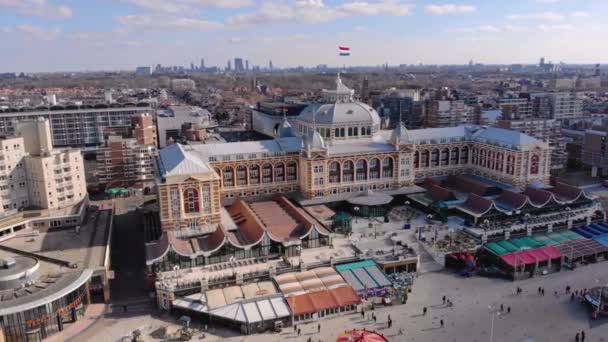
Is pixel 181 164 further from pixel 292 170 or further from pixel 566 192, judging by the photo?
pixel 566 192

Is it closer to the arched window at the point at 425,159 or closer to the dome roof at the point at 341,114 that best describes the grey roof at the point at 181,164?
the dome roof at the point at 341,114

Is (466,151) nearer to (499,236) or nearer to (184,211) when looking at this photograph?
(499,236)

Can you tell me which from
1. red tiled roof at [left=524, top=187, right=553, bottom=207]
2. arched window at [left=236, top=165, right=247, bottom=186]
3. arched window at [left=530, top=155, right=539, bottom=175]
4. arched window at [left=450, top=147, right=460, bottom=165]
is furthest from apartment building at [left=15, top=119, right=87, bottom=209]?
arched window at [left=530, top=155, right=539, bottom=175]

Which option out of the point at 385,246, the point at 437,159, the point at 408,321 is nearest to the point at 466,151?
the point at 437,159

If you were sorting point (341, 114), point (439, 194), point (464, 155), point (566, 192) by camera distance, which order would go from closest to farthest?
point (566, 192)
point (439, 194)
point (341, 114)
point (464, 155)

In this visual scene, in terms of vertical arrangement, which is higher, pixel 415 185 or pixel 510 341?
pixel 415 185

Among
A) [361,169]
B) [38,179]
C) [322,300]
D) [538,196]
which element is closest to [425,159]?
[361,169]
